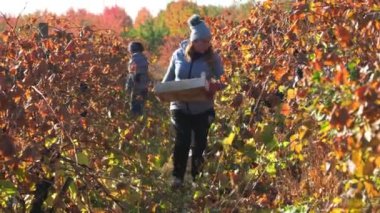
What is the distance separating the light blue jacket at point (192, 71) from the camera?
19.7ft

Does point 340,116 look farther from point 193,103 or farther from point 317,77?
point 193,103

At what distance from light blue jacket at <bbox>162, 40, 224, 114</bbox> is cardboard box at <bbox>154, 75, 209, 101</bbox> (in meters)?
0.32

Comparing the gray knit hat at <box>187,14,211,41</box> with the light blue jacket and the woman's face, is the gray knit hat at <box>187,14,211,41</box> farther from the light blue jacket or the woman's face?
the light blue jacket

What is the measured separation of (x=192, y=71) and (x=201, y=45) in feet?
0.71

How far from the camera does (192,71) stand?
6.00 m

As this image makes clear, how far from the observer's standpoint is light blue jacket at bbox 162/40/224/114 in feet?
19.7

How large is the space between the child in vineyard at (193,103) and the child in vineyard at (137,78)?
502 cm

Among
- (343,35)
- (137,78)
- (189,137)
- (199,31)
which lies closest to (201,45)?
(199,31)

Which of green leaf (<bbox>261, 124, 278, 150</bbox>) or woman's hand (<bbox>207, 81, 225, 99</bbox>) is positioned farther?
woman's hand (<bbox>207, 81, 225, 99</bbox>)

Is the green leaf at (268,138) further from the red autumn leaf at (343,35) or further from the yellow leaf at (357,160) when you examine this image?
the yellow leaf at (357,160)

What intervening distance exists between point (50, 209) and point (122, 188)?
0.56 metres

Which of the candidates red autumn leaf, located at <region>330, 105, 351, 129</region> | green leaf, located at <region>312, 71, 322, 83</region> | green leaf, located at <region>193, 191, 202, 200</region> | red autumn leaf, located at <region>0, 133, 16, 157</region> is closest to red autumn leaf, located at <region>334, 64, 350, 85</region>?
red autumn leaf, located at <region>330, 105, 351, 129</region>

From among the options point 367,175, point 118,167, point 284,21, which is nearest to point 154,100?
point 284,21

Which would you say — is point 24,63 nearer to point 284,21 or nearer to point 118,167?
point 118,167
